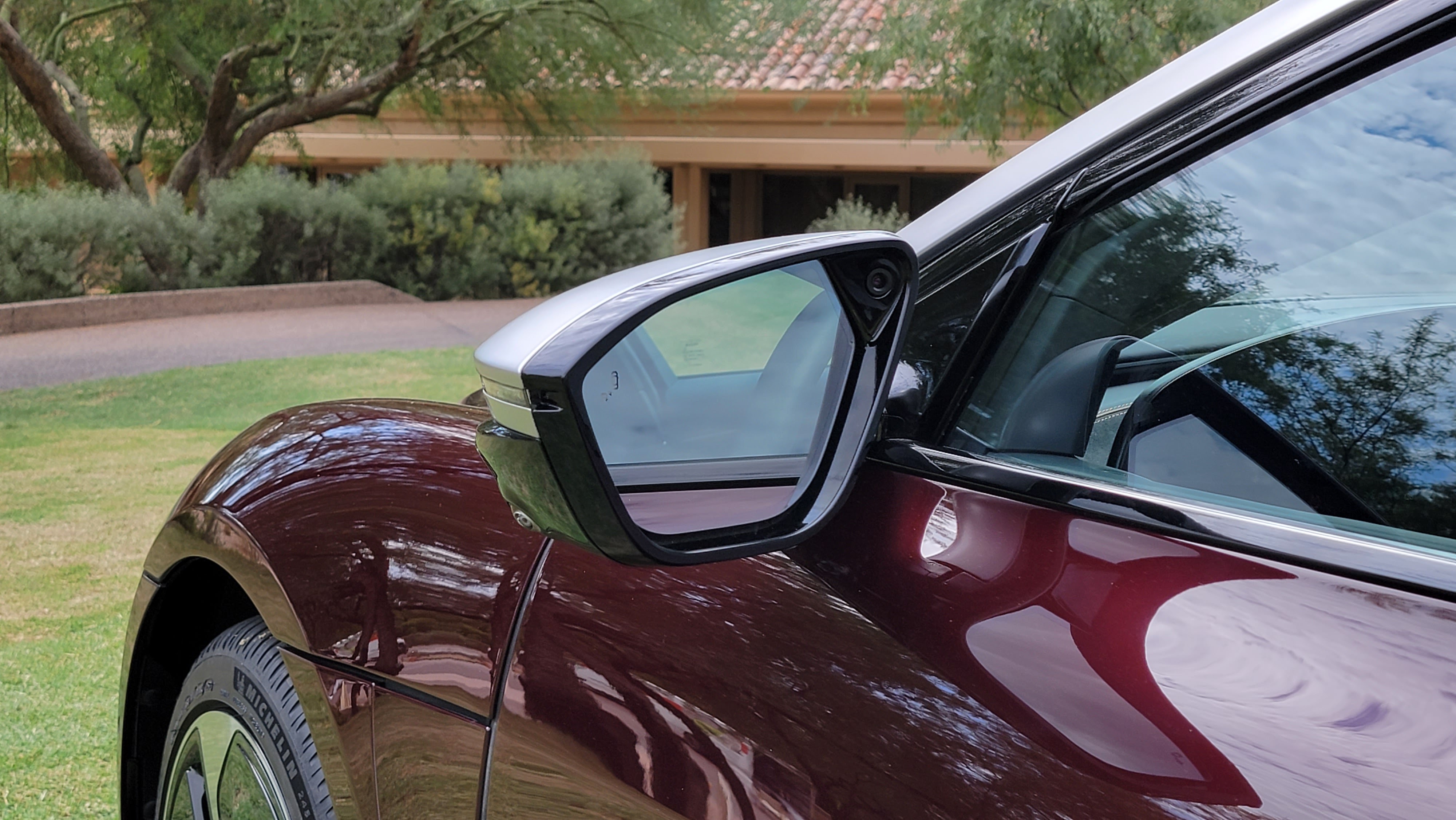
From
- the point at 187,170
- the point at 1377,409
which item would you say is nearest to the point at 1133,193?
the point at 1377,409

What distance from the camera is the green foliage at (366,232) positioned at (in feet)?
47.1

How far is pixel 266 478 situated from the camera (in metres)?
2.07

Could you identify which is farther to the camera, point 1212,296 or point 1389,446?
point 1212,296

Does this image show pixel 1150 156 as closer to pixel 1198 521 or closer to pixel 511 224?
pixel 1198 521

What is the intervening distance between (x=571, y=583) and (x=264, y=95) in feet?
61.9

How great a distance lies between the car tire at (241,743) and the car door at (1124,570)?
54cm

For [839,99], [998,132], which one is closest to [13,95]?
[839,99]

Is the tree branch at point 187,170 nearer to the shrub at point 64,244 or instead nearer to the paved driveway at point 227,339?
the shrub at point 64,244

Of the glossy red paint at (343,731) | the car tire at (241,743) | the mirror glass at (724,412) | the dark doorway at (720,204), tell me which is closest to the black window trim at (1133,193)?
the mirror glass at (724,412)

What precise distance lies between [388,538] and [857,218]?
1596 centimetres

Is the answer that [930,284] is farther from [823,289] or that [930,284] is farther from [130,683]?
[130,683]

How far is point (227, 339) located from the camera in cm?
1338

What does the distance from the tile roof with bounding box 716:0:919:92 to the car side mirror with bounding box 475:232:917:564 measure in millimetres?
17170

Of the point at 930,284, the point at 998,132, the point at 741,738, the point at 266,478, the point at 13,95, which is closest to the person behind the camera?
the point at 741,738
